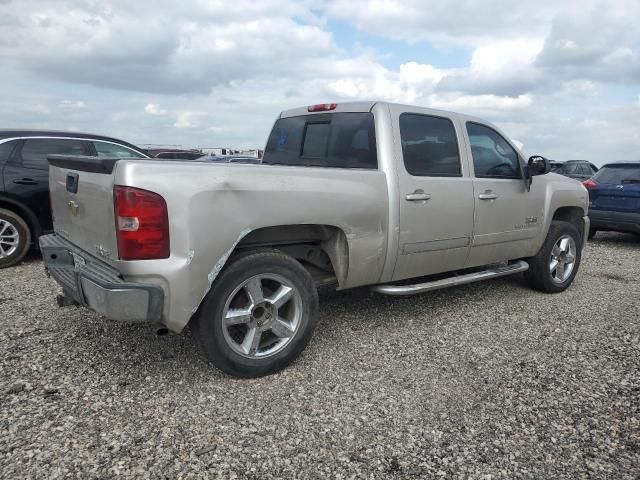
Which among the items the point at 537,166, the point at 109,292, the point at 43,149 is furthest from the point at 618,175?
the point at 43,149

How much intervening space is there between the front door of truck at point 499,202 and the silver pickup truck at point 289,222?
2cm

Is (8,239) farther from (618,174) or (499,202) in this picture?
(618,174)

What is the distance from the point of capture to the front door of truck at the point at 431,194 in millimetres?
3840

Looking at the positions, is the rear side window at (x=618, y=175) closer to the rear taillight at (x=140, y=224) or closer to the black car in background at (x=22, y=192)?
the rear taillight at (x=140, y=224)

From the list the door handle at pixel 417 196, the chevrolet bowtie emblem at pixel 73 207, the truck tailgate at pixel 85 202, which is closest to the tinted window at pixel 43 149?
the truck tailgate at pixel 85 202

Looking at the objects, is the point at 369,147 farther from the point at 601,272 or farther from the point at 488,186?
the point at 601,272

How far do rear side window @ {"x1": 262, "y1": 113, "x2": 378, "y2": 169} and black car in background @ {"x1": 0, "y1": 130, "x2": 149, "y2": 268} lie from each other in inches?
133

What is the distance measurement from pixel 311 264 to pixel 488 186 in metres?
1.84

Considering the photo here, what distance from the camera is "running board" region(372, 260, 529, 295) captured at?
3867mm

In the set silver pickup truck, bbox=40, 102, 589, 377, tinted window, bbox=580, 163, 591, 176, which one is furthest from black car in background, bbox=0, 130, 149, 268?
tinted window, bbox=580, 163, 591, 176

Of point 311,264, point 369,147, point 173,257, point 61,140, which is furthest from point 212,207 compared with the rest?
point 61,140

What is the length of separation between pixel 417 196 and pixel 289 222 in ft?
3.85

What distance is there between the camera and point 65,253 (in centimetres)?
338

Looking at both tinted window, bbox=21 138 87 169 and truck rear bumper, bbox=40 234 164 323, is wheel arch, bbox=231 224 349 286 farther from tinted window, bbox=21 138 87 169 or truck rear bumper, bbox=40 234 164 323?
tinted window, bbox=21 138 87 169
